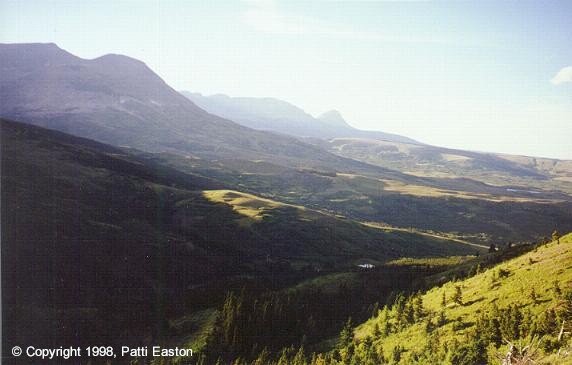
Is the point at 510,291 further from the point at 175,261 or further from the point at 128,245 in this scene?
the point at 128,245

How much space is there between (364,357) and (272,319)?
24467 mm

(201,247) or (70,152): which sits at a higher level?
(70,152)

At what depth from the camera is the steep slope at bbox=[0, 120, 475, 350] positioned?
8012 centimetres

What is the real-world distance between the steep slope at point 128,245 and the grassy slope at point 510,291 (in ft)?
166

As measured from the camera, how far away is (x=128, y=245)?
11612 centimetres

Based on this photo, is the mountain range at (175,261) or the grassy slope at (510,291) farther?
the mountain range at (175,261)

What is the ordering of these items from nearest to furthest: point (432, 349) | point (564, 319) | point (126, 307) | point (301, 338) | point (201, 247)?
point (564, 319) → point (432, 349) → point (301, 338) → point (126, 307) → point (201, 247)

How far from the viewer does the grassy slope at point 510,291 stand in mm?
36531

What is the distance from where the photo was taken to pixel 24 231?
103 m

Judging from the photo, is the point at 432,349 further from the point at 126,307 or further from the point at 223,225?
the point at 223,225

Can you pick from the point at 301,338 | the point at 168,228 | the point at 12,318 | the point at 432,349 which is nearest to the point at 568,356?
the point at 432,349

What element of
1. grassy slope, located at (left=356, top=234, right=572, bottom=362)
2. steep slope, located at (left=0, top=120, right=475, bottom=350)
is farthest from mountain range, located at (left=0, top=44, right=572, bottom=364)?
grassy slope, located at (left=356, top=234, right=572, bottom=362)

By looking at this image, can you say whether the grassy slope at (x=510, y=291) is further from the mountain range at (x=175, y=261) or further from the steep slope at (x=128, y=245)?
the steep slope at (x=128, y=245)

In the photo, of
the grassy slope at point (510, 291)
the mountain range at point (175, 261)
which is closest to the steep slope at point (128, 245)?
the mountain range at point (175, 261)
